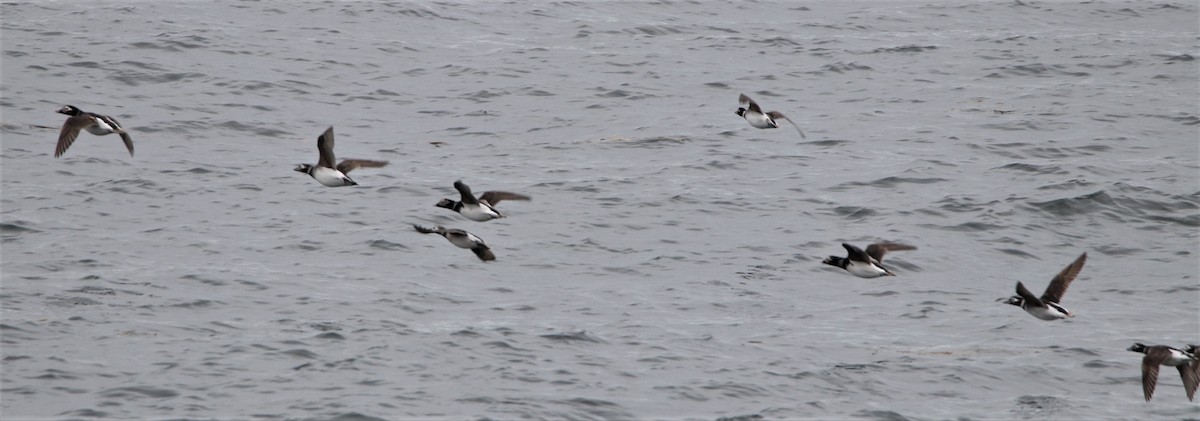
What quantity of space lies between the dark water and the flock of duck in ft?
2.11

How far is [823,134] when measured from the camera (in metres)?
27.0

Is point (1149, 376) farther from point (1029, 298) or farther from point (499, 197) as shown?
point (499, 197)

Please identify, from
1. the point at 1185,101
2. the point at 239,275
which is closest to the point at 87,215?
the point at 239,275

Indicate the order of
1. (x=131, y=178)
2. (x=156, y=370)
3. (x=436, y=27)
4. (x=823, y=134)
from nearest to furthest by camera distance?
(x=156, y=370), (x=131, y=178), (x=823, y=134), (x=436, y=27)

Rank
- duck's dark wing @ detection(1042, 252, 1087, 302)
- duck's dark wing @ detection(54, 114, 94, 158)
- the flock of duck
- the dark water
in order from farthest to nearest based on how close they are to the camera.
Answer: duck's dark wing @ detection(54, 114, 94, 158) < duck's dark wing @ detection(1042, 252, 1087, 302) < the dark water < the flock of duck

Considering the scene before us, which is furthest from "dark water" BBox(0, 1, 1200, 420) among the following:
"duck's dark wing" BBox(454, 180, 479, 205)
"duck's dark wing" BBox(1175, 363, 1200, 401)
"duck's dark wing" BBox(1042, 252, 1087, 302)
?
"duck's dark wing" BBox(454, 180, 479, 205)

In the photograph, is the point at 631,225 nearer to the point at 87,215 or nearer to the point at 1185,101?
the point at 87,215

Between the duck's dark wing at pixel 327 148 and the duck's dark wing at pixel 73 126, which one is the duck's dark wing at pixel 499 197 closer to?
the duck's dark wing at pixel 327 148

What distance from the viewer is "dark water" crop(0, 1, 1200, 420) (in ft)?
49.5

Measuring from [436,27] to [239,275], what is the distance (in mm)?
18928

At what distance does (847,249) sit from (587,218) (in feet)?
19.6

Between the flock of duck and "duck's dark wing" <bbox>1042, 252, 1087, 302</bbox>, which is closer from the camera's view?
the flock of duck

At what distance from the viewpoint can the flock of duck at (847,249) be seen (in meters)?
14.4

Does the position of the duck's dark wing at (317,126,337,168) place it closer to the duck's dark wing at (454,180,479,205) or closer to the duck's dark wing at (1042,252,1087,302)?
the duck's dark wing at (454,180,479,205)
